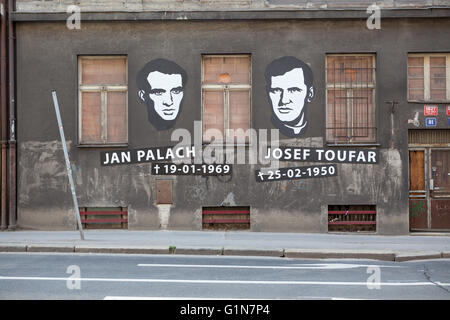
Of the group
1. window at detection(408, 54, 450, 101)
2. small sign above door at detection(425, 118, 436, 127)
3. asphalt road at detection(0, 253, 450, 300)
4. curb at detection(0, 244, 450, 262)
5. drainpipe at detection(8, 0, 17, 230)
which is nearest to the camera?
asphalt road at detection(0, 253, 450, 300)

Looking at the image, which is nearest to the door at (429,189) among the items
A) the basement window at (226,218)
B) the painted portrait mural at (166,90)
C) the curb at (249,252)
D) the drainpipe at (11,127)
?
the curb at (249,252)

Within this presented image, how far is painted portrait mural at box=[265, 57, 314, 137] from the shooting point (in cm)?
1532

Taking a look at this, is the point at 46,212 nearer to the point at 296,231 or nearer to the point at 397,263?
the point at 296,231

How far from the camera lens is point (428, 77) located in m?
15.4

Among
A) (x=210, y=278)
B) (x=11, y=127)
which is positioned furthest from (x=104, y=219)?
(x=210, y=278)

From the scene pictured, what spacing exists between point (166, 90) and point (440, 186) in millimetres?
7681

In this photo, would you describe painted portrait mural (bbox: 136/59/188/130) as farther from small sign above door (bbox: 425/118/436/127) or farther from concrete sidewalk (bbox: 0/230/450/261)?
small sign above door (bbox: 425/118/436/127)

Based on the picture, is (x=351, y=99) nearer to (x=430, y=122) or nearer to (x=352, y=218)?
(x=430, y=122)

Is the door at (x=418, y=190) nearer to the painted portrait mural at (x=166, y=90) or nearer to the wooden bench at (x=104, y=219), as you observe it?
the painted portrait mural at (x=166, y=90)

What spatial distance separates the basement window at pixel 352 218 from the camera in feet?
50.4

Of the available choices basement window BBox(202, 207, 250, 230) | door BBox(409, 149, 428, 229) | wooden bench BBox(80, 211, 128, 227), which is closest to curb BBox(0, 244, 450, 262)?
wooden bench BBox(80, 211, 128, 227)

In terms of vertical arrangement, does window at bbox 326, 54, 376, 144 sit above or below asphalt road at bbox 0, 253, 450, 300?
above

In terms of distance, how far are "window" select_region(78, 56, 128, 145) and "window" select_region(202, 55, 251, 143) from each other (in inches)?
86.3

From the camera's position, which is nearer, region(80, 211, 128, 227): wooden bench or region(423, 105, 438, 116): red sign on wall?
region(423, 105, 438, 116): red sign on wall
